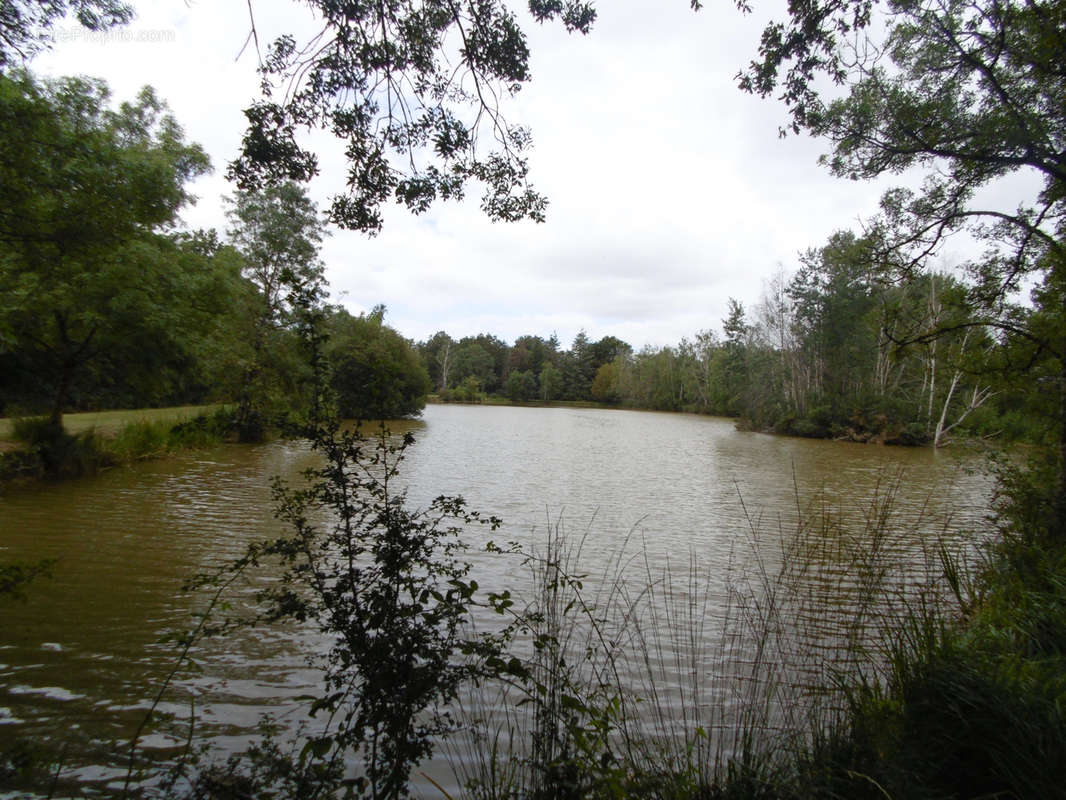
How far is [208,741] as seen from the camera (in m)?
3.05

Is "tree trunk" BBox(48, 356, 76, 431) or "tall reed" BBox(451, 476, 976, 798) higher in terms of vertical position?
"tree trunk" BBox(48, 356, 76, 431)

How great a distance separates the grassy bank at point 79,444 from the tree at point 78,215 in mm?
484

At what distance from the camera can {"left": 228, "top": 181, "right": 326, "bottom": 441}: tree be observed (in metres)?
18.9

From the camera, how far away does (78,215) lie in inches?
218

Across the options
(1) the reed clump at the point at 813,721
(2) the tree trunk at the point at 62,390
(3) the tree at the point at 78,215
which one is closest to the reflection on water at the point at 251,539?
(1) the reed clump at the point at 813,721

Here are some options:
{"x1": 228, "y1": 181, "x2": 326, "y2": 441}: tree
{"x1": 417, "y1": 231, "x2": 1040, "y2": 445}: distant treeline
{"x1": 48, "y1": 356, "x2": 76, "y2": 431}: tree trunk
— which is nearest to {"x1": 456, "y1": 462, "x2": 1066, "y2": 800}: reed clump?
{"x1": 417, "y1": 231, "x2": 1040, "y2": 445}: distant treeline

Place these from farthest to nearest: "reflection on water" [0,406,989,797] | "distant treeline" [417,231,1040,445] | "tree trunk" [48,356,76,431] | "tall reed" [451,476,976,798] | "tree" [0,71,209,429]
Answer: "tree trunk" [48,356,76,431] → "distant treeline" [417,231,1040,445] → "tree" [0,71,209,429] → "reflection on water" [0,406,989,797] → "tall reed" [451,476,976,798]

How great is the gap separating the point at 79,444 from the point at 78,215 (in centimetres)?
735

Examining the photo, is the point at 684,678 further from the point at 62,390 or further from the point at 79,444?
the point at 62,390

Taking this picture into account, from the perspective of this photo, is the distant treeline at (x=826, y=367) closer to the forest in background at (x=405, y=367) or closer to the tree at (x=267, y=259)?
the forest in background at (x=405, y=367)

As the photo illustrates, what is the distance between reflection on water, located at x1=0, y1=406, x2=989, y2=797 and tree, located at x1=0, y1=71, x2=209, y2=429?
8.47 feet

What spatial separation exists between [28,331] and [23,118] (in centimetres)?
817

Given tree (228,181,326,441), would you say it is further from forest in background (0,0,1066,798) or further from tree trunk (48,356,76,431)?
tree trunk (48,356,76,431)

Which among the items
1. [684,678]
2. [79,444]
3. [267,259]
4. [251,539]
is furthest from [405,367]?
[267,259]
